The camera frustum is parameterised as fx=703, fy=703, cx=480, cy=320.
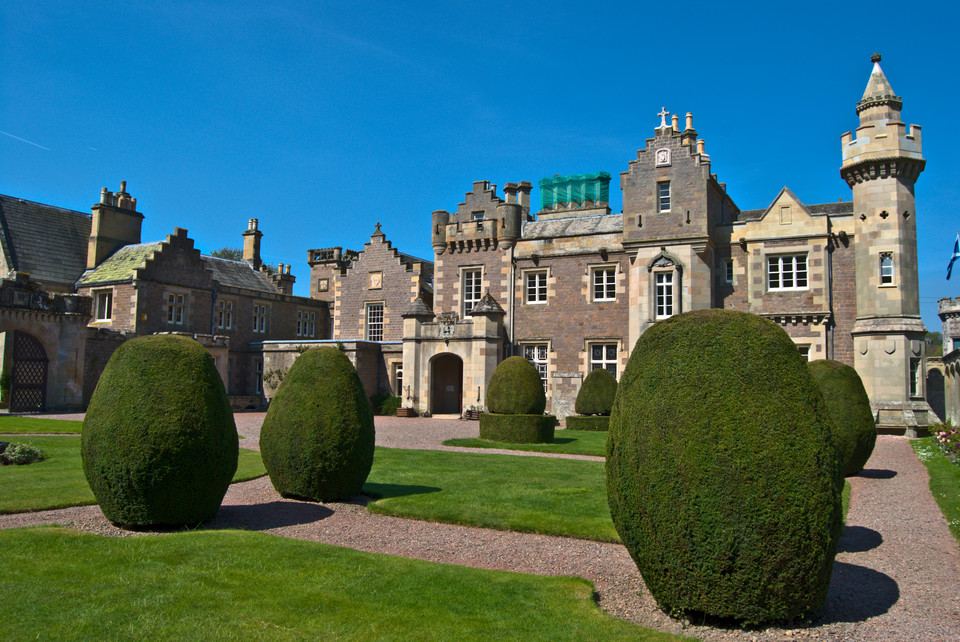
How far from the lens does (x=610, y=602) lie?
661 centimetres

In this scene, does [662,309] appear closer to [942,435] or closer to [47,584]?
[942,435]

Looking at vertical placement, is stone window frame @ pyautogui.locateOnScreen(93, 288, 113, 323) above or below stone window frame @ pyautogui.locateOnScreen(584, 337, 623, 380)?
above

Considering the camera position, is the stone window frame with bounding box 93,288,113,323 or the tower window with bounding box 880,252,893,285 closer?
the tower window with bounding box 880,252,893,285

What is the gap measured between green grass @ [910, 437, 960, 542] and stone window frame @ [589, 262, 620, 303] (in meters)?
12.9

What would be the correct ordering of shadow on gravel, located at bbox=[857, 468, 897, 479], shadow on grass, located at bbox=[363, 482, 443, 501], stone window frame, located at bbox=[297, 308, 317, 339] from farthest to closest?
stone window frame, located at bbox=[297, 308, 317, 339] → shadow on gravel, located at bbox=[857, 468, 897, 479] → shadow on grass, located at bbox=[363, 482, 443, 501]

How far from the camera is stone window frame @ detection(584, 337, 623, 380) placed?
99.3ft

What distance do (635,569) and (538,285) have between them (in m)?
24.9

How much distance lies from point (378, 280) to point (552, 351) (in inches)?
484

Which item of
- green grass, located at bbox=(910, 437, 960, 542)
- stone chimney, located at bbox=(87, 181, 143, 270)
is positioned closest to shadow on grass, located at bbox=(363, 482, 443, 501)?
green grass, located at bbox=(910, 437, 960, 542)

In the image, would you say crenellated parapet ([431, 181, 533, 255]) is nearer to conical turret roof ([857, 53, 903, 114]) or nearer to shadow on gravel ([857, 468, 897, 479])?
conical turret roof ([857, 53, 903, 114])

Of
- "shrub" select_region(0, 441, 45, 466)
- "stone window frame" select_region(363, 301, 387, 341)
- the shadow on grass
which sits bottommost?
the shadow on grass

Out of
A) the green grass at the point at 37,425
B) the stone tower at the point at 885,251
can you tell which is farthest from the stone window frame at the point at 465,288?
the green grass at the point at 37,425

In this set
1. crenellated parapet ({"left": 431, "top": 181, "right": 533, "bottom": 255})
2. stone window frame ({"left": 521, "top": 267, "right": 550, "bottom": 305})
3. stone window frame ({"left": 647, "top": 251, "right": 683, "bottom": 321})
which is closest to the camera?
stone window frame ({"left": 647, "top": 251, "right": 683, "bottom": 321})

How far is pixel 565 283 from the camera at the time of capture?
31609 mm
